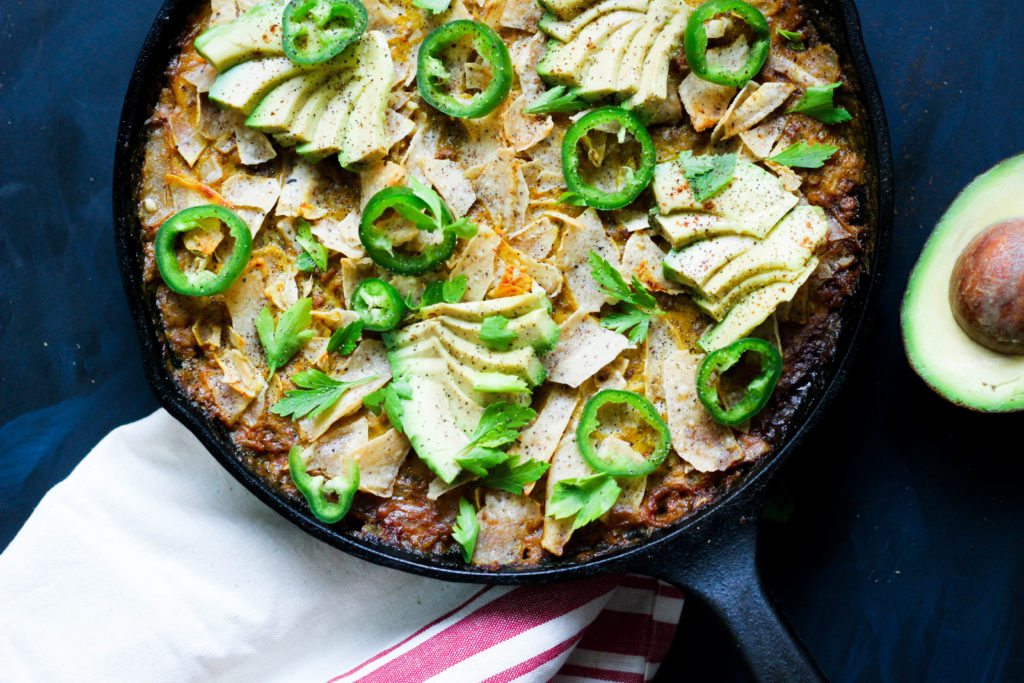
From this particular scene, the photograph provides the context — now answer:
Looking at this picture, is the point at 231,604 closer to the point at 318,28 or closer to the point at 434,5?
the point at 318,28

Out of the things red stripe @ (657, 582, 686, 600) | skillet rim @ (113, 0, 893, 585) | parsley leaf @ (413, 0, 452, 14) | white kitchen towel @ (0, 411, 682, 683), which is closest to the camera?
skillet rim @ (113, 0, 893, 585)

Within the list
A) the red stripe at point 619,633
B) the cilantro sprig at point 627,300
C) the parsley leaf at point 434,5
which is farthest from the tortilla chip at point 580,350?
the parsley leaf at point 434,5

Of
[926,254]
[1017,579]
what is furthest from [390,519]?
[1017,579]

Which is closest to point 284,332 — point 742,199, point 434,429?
point 434,429

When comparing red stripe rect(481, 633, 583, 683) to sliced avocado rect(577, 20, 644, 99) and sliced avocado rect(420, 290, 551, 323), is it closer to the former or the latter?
sliced avocado rect(420, 290, 551, 323)

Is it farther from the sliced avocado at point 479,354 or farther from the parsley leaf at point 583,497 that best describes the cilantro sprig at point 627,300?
the parsley leaf at point 583,497

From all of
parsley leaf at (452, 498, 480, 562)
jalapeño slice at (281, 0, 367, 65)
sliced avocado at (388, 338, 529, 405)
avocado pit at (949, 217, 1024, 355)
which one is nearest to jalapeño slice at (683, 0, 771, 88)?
avocado pit at (949, 217, 1024, 355)
